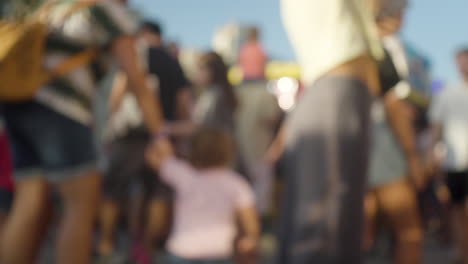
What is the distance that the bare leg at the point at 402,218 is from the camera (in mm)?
2875

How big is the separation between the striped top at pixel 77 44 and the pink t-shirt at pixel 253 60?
4962 millimetres

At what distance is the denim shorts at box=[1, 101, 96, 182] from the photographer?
91.7 inches

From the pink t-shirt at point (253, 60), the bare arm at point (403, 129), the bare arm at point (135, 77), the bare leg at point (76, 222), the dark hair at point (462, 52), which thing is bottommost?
the bare leg at point (76, 222)

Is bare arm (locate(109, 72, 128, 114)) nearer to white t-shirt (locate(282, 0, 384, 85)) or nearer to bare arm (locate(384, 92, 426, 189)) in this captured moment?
bare arm (locate(384, 92, 426, 189))

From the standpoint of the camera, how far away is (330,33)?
1.79 meters

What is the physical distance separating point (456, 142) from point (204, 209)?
2076 millimetres

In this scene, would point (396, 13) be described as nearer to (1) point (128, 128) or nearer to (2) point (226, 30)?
(1) point (128, 128)

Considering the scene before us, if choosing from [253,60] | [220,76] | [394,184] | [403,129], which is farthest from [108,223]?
[253,60]

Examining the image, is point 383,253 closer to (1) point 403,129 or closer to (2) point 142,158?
(2) point 142,158

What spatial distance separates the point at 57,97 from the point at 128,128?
5.94 ft

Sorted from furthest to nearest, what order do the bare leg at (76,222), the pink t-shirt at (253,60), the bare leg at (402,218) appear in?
the pink t-shirt at (253,60) < the bare leg at (402,218) < the bare leg at (76,222)

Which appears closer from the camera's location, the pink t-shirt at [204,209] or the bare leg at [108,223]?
the pink t-shirt at [204,209]

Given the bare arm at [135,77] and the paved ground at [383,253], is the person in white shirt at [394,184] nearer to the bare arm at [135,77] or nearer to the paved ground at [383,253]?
the bare arm at [135,77]

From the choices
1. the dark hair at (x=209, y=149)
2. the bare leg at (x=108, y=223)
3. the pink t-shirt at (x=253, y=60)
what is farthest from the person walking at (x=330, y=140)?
the pink t-shirt at (x=253, y=60)
